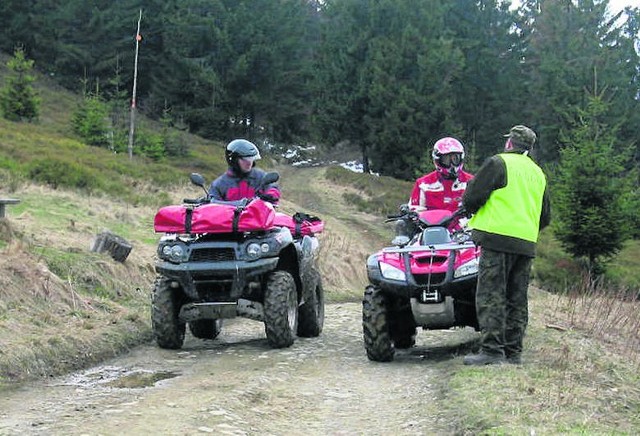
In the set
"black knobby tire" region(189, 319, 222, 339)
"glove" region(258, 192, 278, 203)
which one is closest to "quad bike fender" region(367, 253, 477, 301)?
"glove" region(258, 192, 278, 203)

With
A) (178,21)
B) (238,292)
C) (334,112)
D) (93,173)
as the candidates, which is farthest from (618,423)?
(178,21)

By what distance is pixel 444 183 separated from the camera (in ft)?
32.2

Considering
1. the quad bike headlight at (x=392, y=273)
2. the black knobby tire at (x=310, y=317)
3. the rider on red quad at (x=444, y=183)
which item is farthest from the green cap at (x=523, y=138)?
the black knobby tire at (x=310, y=317)

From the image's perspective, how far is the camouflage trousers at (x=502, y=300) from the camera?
25.2 feet

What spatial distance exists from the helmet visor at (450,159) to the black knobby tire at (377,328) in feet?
6.50

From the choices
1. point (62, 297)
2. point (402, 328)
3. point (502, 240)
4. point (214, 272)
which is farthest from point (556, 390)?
point (62, 297)

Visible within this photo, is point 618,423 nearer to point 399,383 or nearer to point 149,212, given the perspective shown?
point 399,383

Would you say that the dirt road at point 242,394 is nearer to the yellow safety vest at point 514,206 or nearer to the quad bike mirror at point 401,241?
the quad bike mirror at point 401,241

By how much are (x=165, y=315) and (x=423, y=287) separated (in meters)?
2.62

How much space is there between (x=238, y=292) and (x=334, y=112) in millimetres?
48858

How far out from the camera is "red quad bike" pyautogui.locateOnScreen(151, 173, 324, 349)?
347 inches

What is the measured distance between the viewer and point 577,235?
90.8 ft

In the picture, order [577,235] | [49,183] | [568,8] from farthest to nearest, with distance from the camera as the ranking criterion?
[568,8]
[577,235]
[49,183]

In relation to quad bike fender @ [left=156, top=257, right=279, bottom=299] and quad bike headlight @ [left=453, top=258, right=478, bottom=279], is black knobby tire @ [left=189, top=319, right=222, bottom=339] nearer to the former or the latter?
quad bike fender @ [left=156, top=257, right=279, bottom=299]
